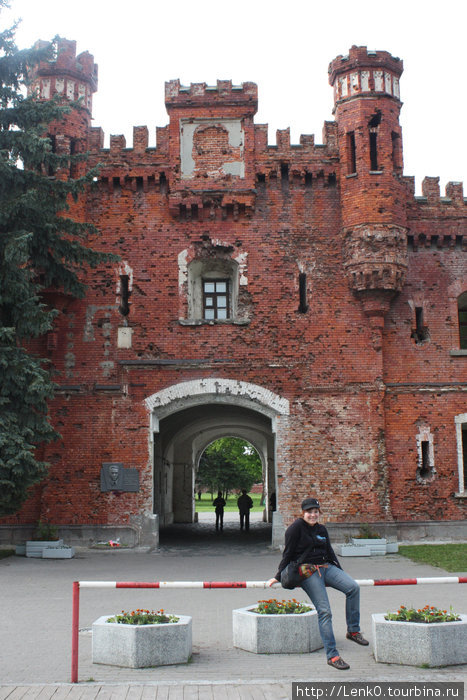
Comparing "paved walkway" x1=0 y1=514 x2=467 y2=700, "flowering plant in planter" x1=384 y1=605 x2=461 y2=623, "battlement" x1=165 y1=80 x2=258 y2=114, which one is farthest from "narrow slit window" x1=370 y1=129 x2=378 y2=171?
"flowering plant in planter" x1=384 y1=605 x2=461 y2=623

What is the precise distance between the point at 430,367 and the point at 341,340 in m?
2.57

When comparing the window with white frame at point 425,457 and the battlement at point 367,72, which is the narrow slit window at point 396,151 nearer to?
the battlement at point 367,72

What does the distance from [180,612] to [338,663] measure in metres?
3.71

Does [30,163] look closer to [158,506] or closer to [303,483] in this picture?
[303,483]

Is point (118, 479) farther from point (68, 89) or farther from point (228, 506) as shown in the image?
point (228, 506)

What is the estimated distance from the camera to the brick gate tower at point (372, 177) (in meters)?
18.0

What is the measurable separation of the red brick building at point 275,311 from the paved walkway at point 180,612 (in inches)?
88.0

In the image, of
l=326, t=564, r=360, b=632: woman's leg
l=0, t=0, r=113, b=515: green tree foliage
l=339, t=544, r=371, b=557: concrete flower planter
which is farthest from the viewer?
l=339, t=544, r=371, b=557: concrete flower planter

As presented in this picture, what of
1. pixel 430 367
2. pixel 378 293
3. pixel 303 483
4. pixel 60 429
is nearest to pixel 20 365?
pixel 60 429

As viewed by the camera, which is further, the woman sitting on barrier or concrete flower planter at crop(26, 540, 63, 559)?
concrete flower planter at crop(26, 540, 63, 559)

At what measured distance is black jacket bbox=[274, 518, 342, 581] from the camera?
22.9ft

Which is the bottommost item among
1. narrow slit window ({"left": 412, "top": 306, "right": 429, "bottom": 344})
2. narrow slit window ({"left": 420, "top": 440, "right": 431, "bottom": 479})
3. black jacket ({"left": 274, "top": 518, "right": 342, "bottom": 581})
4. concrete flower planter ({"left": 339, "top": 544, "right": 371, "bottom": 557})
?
concrete flower planter ({"left": 339, "top": 544, "right": 371, "bottom": 557})

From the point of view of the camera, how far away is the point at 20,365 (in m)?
14.8

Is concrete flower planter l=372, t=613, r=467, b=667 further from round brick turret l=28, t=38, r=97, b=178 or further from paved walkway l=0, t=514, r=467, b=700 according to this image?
round brick turret l=28, t=38, r=97, b=178
